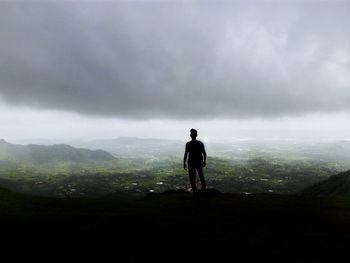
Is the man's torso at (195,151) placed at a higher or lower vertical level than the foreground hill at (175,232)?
higher

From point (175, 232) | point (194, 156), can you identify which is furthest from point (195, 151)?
point (175, 232)

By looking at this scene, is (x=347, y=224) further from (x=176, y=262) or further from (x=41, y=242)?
(x=41, y=242)

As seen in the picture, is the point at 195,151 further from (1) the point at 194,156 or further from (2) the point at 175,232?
(2) the point at 175,232

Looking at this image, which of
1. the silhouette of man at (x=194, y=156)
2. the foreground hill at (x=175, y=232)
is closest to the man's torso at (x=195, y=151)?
the silhouette of man at (x=194, y=156)

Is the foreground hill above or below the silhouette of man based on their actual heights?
below

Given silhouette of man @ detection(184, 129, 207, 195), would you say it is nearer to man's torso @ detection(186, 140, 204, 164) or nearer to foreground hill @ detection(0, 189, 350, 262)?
man's torso @ detection(186, 140, 204, 164)

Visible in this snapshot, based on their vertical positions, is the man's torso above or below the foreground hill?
above

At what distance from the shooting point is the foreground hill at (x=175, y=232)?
12.8 meters

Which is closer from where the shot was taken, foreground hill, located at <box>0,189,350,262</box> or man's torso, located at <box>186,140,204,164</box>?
foreground hill, located at <box>0,189,350,262</box>

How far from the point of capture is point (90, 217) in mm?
18938

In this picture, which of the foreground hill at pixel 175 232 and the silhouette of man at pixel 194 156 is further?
the silhouette of man at pixel 194 156

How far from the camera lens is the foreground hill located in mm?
12828

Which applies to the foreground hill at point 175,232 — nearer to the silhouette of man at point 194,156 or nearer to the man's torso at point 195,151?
the silhouette of man at point 194,156

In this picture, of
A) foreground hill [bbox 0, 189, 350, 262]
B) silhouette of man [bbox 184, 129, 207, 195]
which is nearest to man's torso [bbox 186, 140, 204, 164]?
silhouette of man [bbox 184, 129, 207, 195]
